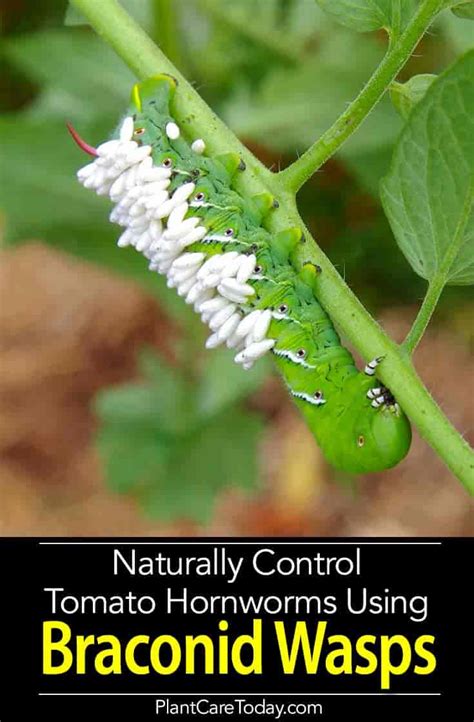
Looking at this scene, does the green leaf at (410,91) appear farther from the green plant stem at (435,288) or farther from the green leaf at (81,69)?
the green leaf at (81,69)

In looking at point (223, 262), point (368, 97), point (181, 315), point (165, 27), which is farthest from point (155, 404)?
point (368, 97)

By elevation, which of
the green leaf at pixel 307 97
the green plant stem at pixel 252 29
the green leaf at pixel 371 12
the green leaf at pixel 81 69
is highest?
the green plant stem at pixel 252 29

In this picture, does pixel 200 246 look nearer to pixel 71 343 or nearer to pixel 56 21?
pixel 56 21

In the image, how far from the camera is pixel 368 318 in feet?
2.61

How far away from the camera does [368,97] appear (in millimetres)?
765

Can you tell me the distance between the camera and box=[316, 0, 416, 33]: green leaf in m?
0.76

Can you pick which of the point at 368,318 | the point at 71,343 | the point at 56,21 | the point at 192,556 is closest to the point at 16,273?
the point at 71,343

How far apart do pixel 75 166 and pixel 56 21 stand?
Answer: 68 cm

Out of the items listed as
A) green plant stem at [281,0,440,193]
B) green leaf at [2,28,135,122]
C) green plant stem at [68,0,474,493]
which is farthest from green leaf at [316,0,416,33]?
green leaf at [2,28,135,122]

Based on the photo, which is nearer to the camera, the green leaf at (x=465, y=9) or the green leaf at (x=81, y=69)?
the green leaf at (x=465, y=9)

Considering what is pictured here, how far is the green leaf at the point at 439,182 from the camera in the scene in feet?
2.21

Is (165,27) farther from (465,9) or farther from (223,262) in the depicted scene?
(465,9)

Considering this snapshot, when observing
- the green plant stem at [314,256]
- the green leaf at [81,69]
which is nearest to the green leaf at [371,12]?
the green plant stem at [314,256]

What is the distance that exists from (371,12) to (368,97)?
0.08 meters
